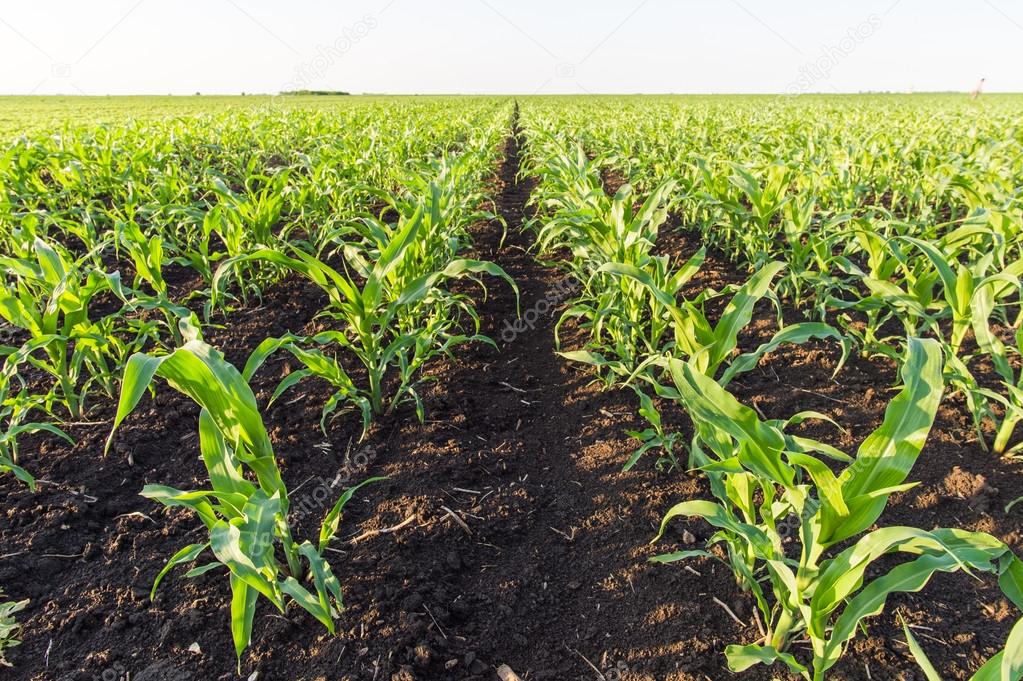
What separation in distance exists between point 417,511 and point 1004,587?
5.25 ft

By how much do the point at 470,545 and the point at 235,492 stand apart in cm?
80

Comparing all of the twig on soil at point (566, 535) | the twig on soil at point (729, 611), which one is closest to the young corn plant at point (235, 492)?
the twig on soil at point (566, 535)

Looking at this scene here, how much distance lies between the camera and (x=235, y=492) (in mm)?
1470

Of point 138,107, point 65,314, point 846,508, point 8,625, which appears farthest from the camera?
point 138,107

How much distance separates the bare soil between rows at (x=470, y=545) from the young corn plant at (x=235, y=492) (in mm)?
224

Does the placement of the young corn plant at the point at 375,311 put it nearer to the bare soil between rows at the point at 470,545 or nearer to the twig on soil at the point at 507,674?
the bare soil between rows at the point at 470,545

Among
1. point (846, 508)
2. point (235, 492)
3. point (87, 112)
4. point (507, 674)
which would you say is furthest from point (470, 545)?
point (87, 112)

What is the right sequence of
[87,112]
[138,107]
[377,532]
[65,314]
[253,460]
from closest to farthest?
[253,460] → [377,532] → [65,314] → [87,112] → [138,107]

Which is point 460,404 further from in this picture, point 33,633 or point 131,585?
point 33,633

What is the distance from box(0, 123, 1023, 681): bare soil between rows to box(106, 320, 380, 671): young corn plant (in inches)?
8.8

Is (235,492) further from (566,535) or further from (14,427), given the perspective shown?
(14,427)

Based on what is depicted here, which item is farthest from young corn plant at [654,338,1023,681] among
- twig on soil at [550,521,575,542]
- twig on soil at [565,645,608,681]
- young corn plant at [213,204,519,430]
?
young corn plant at [213,204,519,430]

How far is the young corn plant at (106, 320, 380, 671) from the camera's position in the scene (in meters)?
1.26

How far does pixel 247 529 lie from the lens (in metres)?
1.31
